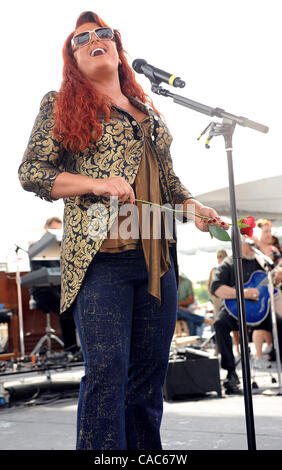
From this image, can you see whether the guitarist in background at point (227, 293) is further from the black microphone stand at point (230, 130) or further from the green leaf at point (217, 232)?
the green leaf at point (217, 232)

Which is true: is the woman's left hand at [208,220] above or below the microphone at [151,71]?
below

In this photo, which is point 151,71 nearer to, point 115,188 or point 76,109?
point 76,109

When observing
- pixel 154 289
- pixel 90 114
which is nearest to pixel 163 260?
pixel 154 289

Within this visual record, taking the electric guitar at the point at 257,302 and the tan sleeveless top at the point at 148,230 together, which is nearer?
the tan sleeveless top at the point at 148,230

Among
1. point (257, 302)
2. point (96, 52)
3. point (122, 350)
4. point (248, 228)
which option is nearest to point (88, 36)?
point (96, 52)

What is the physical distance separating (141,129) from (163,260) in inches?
15.5

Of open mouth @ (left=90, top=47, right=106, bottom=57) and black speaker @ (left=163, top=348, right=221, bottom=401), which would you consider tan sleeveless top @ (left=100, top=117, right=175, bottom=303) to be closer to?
open mouth @ (left=90, top=47, right=106, bottom=57)

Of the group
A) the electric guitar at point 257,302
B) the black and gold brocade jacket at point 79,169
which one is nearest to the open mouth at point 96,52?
the black and gold brocade jacket at point 79,169

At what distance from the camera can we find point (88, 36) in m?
1.69

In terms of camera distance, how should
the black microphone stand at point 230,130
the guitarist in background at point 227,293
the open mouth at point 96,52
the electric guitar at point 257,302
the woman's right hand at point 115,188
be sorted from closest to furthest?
the woman's right hand at point 115,188 → the open mouth at point 96,52 → the black microphone stand at point 230,130 → the guitarist in background at point 227,293 → the electric guitar at point 257,302

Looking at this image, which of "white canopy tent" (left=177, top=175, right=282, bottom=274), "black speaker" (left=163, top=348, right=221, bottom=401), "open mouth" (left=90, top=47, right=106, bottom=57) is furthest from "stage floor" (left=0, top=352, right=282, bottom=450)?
"white canopy tent" (left=177, top=175, right=282, bottom=274)

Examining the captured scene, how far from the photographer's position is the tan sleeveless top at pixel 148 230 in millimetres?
1571

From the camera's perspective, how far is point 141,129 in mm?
1680

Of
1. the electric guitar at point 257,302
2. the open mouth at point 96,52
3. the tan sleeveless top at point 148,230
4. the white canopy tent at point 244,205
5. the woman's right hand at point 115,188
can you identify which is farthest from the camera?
the white canopy tent at point 244,205
